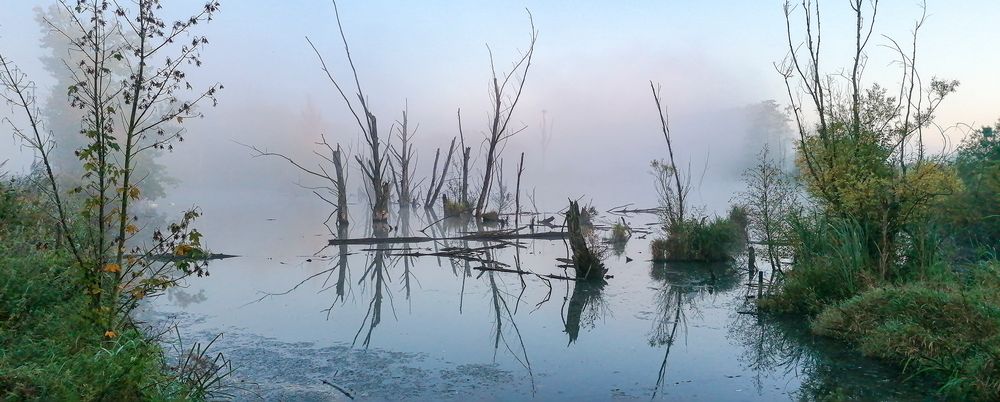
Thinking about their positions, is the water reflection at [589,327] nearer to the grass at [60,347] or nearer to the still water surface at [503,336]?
the still water surface at [503,336]

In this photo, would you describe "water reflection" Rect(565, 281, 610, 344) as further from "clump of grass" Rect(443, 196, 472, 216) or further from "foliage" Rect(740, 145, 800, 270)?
"clump of grass" Rect(443, 196, 472, 216)

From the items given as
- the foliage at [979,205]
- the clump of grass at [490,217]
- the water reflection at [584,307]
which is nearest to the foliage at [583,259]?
the water reflection at [584,307]

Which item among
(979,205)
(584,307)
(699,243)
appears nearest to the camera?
(584,307)

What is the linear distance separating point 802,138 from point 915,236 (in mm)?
1601

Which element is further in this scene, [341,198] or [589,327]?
[341,198]

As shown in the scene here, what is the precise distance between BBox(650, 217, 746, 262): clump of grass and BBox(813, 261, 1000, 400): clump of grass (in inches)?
194

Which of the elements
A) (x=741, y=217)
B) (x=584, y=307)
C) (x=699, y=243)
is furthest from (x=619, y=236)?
(x=584, y=307)

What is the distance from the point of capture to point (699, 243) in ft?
36.7

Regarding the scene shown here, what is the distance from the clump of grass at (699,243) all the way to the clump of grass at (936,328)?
16.2 ft

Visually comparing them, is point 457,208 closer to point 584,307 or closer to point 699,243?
point 699,243

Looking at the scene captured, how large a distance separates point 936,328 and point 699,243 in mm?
6061

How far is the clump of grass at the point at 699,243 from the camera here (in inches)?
441

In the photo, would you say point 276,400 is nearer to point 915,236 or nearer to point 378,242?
point 915,236

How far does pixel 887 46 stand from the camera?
24.8ft
